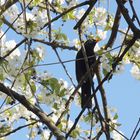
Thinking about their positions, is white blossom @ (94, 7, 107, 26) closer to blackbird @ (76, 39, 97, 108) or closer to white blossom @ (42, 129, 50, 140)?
blackbird @ (76, 39, 97, 108)

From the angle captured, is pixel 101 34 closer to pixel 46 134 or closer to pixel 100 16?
pixel 100 16

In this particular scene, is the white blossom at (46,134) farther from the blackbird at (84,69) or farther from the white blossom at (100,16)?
the white blossom at (100,16)

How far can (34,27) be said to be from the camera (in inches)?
124

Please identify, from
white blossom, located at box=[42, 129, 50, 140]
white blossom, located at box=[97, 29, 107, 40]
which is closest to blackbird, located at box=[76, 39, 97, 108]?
white blossom, located at box=[97, 29, 107, 40]

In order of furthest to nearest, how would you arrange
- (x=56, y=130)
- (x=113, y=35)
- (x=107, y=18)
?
(x=107, y=18)
(x=113, y=35)
(x=56, y=130)

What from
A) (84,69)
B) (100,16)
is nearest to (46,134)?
(84,69)

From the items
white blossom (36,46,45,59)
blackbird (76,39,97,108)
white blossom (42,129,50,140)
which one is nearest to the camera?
white blossom (36,46,45,59)

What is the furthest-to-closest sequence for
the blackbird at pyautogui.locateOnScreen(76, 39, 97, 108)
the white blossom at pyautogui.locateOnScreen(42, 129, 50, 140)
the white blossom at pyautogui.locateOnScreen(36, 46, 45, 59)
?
1. the white blossom at pyautogui.locateOnScreen(42, 129, 50, 140)
2. the blackbird at pyautogui.locateOnScreen(76, 39, 97, 108)
3. the white blossom at pyautogui.locateOnScreen(36, 46, 45, 59)

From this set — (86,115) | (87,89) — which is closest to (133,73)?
(87,89)

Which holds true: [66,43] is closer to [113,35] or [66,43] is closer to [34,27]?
[113,35]

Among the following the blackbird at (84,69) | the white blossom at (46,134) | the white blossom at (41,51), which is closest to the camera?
the white blossom at (41,51)

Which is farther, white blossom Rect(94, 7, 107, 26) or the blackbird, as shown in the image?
white blossom Rect(94, 7, 107, 26)

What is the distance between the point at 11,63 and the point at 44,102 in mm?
659

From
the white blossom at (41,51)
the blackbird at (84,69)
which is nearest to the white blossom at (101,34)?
the blackbird at (84,69)
